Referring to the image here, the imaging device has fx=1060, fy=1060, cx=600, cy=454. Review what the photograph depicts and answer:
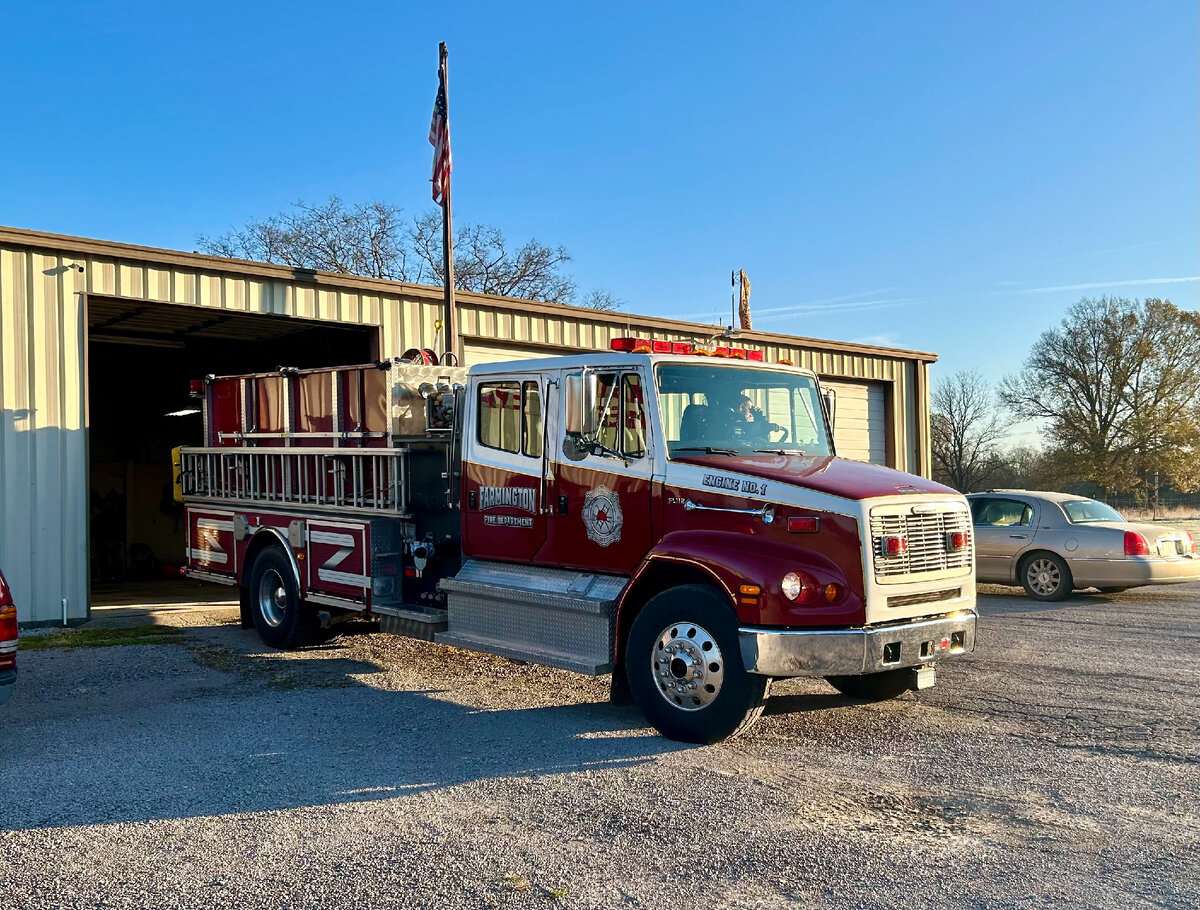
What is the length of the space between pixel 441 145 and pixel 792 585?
10.0 metres

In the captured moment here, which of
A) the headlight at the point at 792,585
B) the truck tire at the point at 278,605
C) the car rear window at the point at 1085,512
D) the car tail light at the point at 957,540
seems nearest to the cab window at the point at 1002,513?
the car rear window at the point at 1085,512

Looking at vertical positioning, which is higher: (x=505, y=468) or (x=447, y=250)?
(x=447, y=250)

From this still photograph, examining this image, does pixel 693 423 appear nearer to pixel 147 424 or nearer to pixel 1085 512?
pixel 1085 512

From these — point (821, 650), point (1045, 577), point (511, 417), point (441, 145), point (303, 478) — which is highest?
point (441, 145)

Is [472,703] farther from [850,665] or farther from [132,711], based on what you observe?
[850,665]

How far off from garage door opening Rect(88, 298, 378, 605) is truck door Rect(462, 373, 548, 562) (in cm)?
991

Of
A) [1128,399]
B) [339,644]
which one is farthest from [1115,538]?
[1128,399]

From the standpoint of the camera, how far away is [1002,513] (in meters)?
14.4

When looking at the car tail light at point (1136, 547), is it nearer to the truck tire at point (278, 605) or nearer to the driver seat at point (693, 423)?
the driver seat at point (693, 423)

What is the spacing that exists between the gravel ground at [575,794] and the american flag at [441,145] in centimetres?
750

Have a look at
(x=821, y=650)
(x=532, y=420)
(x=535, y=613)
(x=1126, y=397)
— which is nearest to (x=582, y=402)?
(x=532, y=420)

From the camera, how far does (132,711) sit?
7.68 metres

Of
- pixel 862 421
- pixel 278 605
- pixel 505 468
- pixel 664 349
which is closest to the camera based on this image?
pixel 664 349

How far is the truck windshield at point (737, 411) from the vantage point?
7.22 meters
